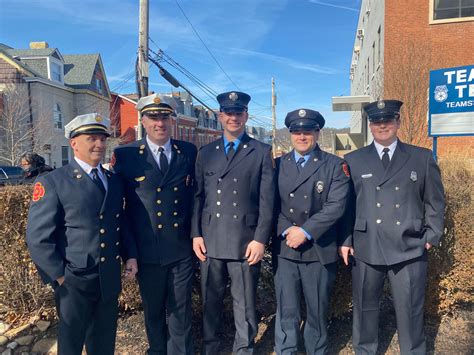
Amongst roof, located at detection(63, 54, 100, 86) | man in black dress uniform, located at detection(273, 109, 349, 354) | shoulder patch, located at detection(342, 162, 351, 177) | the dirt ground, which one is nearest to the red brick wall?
the dirt ground

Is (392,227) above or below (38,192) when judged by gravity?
below

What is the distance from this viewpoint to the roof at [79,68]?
28.9 metres

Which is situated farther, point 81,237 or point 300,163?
point 300,163

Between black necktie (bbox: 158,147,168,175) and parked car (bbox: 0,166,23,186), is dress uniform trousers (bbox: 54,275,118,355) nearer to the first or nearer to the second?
black necktie (bbox: 158,147,168,175)

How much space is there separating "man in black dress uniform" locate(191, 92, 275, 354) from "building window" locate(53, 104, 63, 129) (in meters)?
25.5

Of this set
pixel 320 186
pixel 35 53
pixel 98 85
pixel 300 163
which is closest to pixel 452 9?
pixel 300 163

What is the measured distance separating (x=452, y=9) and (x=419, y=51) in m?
3.22

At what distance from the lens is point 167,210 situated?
113 inches

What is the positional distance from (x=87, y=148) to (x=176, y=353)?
172 centimetres

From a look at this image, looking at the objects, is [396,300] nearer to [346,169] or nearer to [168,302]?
[346,169]

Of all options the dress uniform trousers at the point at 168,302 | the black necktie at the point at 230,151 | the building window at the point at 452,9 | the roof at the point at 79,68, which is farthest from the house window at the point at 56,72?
the dress uniform trousers at the point at 168,302

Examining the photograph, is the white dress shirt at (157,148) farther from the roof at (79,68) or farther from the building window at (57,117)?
the roof at (79,68)

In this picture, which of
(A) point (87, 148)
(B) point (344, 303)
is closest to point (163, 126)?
(A) point (87, 148)

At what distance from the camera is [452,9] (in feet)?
50.9
